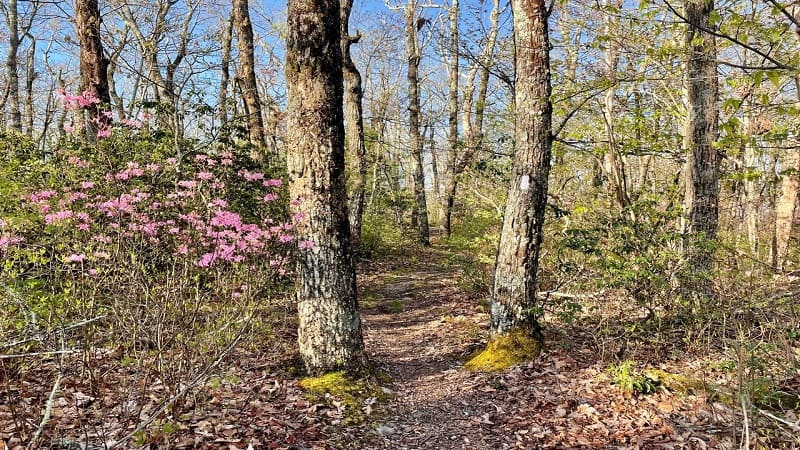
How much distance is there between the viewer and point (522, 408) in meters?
4.29

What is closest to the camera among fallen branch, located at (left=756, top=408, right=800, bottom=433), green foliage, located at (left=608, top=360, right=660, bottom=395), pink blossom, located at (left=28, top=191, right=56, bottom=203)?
fallen branch, located at (left=756, top=408, right=800, bottom=433)

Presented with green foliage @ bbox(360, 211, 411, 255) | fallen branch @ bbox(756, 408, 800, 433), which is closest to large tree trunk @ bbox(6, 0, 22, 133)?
green foliage @ bbox(360, 211, 411, 255)

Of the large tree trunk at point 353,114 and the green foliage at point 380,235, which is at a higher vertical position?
the large tree trunk at point 353,114

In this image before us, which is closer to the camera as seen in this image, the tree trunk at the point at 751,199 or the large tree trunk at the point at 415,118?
the tree trunk at the point at 751,199

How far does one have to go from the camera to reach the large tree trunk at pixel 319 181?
4.34 m

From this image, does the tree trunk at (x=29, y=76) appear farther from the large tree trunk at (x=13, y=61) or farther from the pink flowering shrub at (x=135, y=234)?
the pink flowering shrub at (x=135, y=234)

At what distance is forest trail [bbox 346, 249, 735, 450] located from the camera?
357 cm

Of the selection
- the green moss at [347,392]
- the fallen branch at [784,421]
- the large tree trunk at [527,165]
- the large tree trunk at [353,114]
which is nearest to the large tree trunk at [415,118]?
the large tree trunk at [353,114]

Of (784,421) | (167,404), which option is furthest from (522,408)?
(167,404)

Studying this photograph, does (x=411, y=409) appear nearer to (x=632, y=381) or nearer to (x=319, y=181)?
(x=632, y=381)

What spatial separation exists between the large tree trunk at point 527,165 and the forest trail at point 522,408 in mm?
743

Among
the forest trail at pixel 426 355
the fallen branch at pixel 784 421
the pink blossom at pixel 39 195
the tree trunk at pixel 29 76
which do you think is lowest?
the forest trail at pixel 426 355

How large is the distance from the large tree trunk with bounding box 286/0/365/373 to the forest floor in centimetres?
54

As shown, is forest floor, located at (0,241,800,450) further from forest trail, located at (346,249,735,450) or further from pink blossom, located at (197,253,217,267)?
pink blossom, located at (197,253,217,267)
